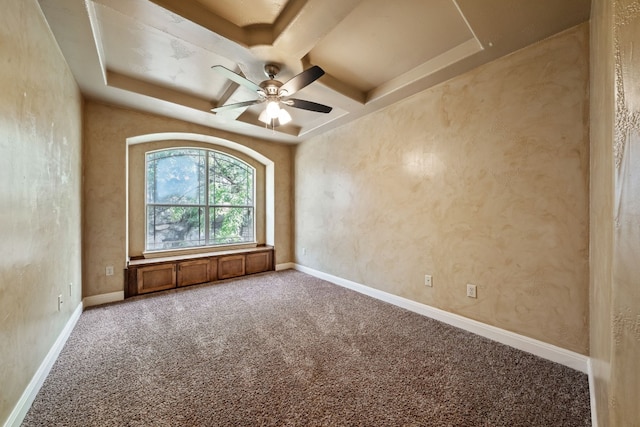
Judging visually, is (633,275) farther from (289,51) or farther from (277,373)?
(289,51)

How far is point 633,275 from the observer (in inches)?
29.1

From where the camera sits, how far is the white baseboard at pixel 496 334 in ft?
6.42

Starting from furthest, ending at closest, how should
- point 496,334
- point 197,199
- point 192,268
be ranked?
point 197,199 < point 192,268 < point 496,334

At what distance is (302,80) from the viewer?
7.23 feet

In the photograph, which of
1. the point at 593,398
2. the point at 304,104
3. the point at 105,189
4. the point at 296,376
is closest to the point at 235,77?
the point at 304,104

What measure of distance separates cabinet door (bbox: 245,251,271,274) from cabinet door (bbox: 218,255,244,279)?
128mm

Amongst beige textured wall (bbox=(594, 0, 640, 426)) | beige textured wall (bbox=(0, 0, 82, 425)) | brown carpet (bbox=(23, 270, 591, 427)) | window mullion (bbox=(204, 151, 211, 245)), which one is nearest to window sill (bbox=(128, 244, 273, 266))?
window mullion (bbox=(204, 151, 211, 245))

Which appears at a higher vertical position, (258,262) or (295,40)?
(295,40)

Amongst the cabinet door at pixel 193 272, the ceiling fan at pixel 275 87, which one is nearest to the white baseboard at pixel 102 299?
the cabinet door at pixel 193 272

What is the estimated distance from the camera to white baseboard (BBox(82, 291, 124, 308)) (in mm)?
3213

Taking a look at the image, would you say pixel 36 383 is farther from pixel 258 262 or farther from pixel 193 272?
pixel 258 262

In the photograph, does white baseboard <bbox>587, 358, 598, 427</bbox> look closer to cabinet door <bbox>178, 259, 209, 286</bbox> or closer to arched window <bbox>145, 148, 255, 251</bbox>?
cabinet door <bbox>178, 259, 209, 286</bbox>

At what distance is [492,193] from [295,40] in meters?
2.25

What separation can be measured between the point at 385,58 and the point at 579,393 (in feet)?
10.2
